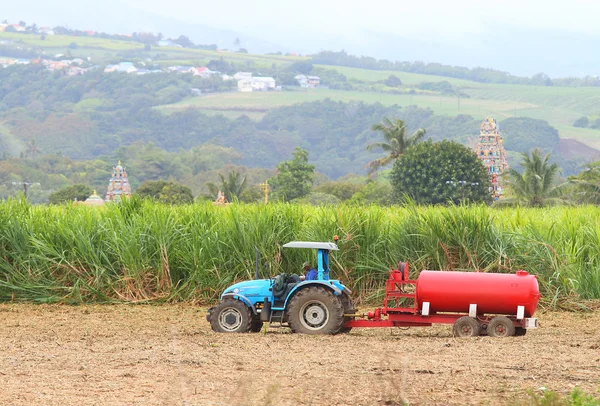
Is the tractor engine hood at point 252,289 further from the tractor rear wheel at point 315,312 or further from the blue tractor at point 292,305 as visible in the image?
the tractor rear wheel at point 315,312

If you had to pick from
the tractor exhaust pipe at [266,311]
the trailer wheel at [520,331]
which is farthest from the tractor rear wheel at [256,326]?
the trailer wheel at [520,331]

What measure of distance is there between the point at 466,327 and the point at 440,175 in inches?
2841

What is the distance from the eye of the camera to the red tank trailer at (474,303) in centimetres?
1180

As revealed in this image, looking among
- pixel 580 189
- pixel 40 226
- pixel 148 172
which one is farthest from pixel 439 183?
pixel 148 172

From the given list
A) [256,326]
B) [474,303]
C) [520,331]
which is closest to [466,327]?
[474,303]

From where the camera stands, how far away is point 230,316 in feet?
40.6

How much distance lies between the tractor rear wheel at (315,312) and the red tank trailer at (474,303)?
0.31 meters

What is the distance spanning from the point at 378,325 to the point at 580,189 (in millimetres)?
65203

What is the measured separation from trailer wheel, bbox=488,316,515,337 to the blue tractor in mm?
1690

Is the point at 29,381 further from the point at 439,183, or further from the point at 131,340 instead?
the point at 439,183

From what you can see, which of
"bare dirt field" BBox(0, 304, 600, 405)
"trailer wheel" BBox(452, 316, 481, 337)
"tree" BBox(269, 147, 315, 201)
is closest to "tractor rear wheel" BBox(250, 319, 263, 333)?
"bare dirt field" BBox(0, 304, 600, 405)

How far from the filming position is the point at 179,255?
53.6 feet

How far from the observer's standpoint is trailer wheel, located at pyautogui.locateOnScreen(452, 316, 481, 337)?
468 inches

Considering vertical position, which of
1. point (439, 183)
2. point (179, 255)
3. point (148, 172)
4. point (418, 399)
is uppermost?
point (418, 399)
